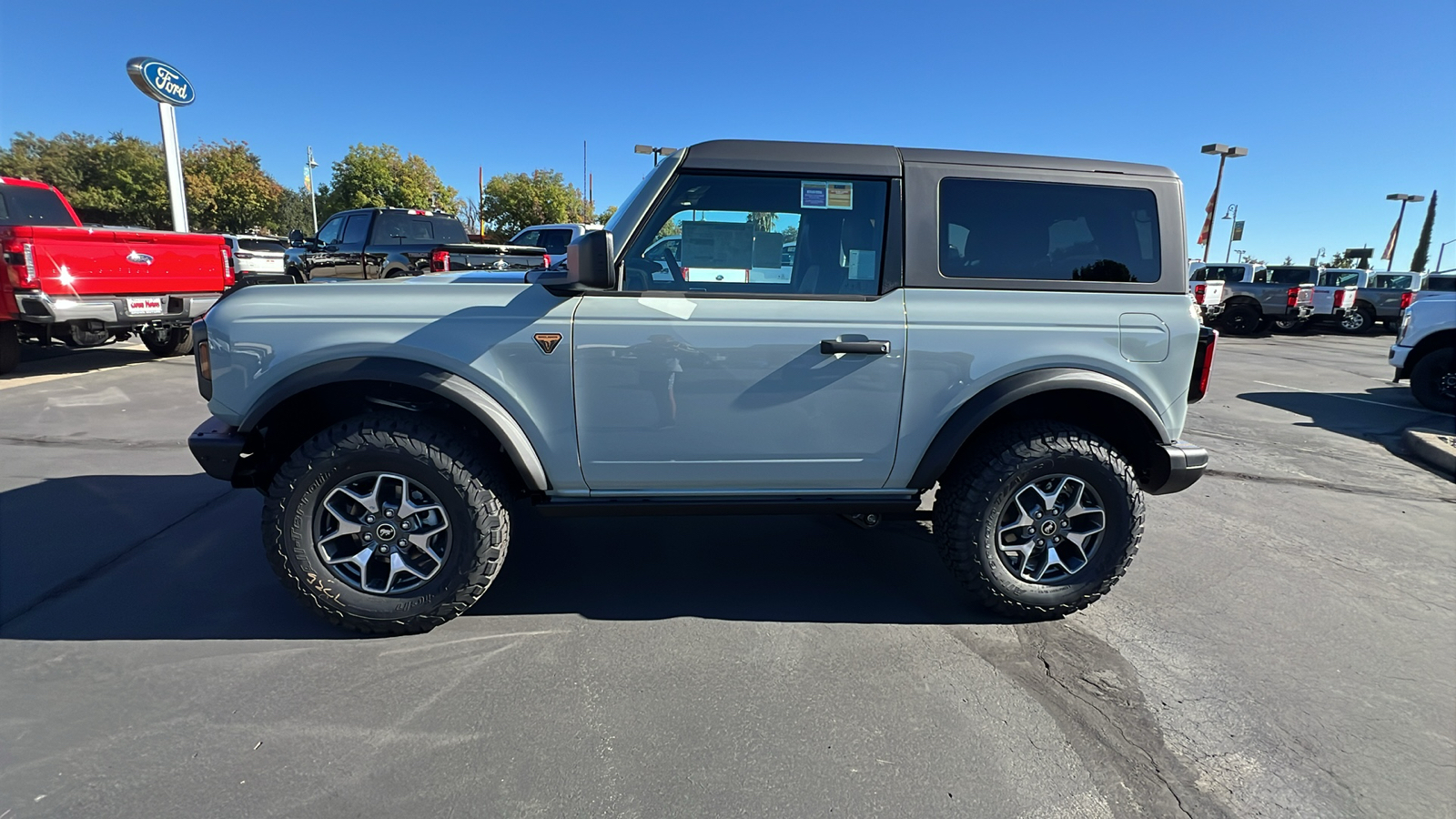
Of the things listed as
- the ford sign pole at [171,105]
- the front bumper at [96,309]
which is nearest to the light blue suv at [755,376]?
the front bumper at [96,309]

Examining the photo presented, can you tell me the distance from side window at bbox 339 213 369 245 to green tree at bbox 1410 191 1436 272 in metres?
62.5

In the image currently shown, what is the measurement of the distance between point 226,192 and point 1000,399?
49.2 m

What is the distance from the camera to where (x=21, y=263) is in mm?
6730

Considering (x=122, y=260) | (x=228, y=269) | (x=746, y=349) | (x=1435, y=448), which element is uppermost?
(x=122, y=260)

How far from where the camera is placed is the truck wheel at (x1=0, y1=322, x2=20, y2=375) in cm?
746

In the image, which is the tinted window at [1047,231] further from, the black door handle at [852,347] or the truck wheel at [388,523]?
the truck wheel at [388,523]

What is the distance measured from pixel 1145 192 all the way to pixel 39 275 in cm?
938

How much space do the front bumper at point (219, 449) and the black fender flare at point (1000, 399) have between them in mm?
2775

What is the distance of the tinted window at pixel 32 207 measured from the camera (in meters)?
8.05

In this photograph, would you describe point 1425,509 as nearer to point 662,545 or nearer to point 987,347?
point 987,347

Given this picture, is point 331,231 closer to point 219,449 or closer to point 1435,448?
point 219,449

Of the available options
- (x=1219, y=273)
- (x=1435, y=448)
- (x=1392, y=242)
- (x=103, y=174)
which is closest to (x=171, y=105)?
(x=1435, y=448)

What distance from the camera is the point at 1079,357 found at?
2.93m

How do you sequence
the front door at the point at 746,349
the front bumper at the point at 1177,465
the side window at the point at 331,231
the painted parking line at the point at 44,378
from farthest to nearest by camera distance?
the side window at the point at 331,231 < the painted parking line at the point at 44,378 < the front bumper at the point at 1177,465 < the front door at the point at 746,349
